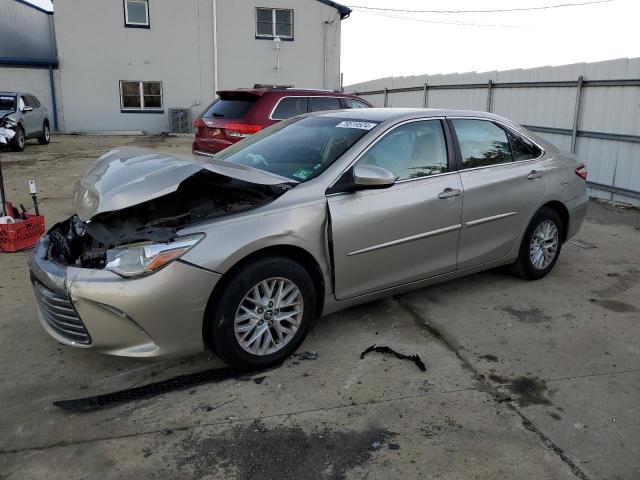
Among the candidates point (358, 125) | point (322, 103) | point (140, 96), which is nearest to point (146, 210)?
point (358, 125)

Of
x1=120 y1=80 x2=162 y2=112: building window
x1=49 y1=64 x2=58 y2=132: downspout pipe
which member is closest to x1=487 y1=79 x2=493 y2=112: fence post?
x1=120 y1=80 x2=162 y2=112: building window

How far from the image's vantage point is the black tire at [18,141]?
15.1m

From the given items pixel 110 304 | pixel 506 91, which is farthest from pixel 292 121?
pixel 506 91

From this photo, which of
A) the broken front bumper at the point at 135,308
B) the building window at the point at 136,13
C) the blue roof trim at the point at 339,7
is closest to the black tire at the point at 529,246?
the broken front bumper at the point at 135,308

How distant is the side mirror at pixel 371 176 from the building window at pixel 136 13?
20.7 metres

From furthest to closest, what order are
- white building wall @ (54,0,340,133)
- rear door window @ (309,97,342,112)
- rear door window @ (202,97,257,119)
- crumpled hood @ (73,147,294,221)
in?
white building wall @ (54,0,340,133) → rear door window @ (309,97,342,112) → rear door window @ (202,97,257,119) → crumpled hood @ (73,147,294,221)

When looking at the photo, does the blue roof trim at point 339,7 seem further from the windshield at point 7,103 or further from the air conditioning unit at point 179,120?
the windshield at point 7,103

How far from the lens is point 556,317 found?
4422 millimetres

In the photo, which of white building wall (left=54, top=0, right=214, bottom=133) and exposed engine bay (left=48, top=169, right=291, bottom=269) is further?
white building wall (left=54, top=0, right=214, bottom=133)

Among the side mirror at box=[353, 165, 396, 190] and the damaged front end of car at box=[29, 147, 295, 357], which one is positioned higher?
the side mirror at box=[353, 165, 396, 190]

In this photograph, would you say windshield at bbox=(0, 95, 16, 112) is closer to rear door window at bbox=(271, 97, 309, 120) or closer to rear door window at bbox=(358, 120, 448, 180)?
rear door window at bbox=(271, 97, 309, 120)

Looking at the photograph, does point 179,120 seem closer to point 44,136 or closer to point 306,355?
point 44,136

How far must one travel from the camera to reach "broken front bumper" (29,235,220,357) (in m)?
3.02

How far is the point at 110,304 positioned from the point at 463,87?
11.8 meters
